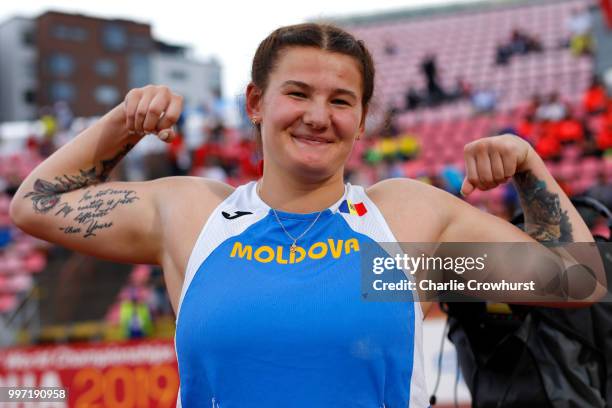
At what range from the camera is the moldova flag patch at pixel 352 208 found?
1.95 meters

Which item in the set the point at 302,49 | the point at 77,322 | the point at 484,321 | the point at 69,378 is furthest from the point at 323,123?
the point at 77,322

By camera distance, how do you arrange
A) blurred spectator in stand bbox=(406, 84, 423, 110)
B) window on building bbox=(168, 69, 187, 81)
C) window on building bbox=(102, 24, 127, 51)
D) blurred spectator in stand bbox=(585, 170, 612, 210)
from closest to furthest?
1. blurred spectator in stand bbox=(585, 170, 612, 210)
2. blurred spectator in stand bbox=(406, 84, 423, 110)
3. window on building bbox=(102, 24, 127, 51)
4. window on building bbox=(168, 69, 187, 81)

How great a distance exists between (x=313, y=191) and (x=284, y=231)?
165mm

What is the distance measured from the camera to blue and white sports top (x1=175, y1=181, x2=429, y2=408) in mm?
1695

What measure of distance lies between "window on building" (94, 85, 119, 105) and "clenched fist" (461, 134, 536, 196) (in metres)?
57.4

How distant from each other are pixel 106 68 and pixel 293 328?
5813cm

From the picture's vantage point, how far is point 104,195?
7.00 ft

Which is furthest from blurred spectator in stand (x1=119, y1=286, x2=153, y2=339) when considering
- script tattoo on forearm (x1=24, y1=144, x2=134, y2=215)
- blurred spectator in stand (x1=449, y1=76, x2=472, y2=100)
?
blurred spectator in stand (x1=449, y1=76, x2=472, y2=100)

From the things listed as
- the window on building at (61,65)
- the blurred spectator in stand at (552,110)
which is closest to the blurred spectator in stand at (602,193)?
the blurred spectator in stand at (552,110)

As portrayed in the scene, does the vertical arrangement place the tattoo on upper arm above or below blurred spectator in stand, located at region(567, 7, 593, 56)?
below

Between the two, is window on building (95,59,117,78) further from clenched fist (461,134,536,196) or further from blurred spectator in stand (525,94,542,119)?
clenched fist (461,134,536,196)

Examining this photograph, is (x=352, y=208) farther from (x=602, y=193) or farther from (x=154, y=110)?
(x=602, y=193)

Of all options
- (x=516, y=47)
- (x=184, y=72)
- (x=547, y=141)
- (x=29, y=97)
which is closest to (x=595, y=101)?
(x=547, y=141)

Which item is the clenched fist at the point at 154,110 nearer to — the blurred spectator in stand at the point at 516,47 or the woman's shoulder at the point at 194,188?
the woman's shoulder at the point at 194,188
